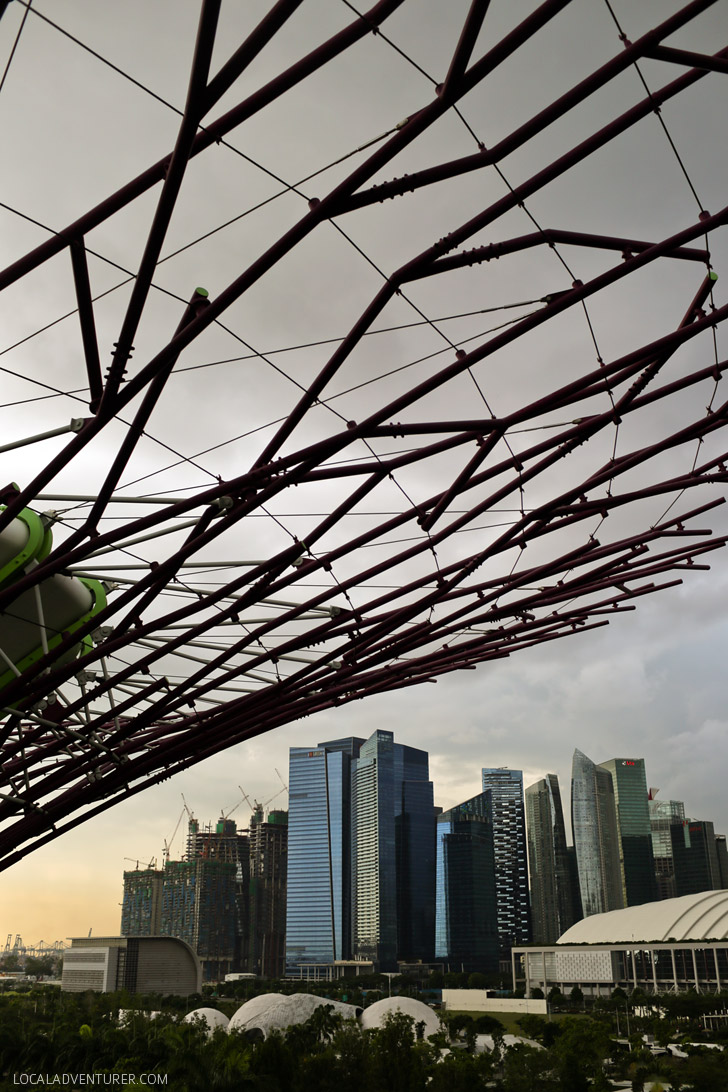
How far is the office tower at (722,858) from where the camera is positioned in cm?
17900

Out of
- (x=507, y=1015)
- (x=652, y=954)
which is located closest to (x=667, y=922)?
(x=652, y=954)

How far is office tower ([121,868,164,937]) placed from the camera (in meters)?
174

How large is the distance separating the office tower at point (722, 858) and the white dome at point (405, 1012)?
146 metres

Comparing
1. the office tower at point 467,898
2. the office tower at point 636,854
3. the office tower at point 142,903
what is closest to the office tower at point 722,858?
the office tower at point 636,854

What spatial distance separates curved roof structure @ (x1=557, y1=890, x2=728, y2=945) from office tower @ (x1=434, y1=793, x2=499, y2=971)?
8365cm

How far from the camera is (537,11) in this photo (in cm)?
990

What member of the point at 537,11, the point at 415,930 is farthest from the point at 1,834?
the point at 415,930

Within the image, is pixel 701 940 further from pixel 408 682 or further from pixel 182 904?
pixel 182 904

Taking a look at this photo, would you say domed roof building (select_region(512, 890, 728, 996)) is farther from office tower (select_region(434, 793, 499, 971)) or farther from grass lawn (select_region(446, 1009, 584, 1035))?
office tower (select_region(434, 793, 499, 971))

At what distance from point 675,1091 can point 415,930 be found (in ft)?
571

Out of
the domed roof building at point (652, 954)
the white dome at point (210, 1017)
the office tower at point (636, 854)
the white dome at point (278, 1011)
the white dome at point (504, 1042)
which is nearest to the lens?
the white dome at point (504, 1042)

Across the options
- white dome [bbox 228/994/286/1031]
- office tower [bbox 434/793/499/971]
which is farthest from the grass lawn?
office tower [bbox 434/793/499/971]

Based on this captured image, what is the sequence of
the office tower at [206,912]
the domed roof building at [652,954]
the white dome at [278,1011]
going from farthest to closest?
the office tower at [206,912]
the domed roof building at [652,954]
the white dome at [278,1011]

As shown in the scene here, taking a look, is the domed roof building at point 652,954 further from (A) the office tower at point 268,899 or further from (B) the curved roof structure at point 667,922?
(A) the office tower at point 268,899
